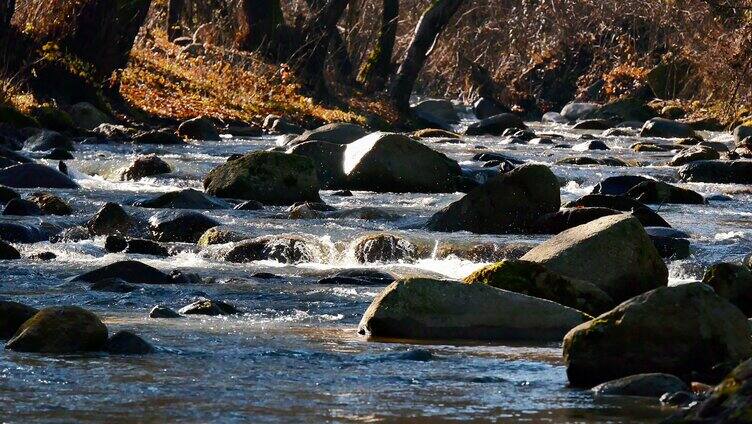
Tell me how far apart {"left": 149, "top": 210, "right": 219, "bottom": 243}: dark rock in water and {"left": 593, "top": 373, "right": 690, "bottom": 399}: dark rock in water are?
21.6ft

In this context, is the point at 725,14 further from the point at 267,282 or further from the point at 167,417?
the point at 167,417

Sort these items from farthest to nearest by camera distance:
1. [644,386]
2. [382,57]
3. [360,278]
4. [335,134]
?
[382,57]
[335,134]
[360,278]
[644,386]

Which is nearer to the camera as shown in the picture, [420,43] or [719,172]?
[719,172]

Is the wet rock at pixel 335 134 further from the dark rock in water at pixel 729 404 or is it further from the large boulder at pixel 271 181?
the dark rock in water at pixel 729 404

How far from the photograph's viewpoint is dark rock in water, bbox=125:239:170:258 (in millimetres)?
10664

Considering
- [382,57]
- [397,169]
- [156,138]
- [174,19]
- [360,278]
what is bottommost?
[360,278]

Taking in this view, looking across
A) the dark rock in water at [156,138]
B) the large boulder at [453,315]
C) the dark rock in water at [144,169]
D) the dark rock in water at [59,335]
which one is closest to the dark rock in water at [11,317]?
the dark rock in water at [59,335]

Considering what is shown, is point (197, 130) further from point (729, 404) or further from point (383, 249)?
point (729, 404)

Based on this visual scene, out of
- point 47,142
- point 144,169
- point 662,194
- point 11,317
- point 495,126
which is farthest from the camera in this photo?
point 495,126

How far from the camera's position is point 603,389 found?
5172mm

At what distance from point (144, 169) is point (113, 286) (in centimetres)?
762

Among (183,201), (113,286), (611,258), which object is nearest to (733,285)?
(611,258)

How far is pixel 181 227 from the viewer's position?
37.9ft

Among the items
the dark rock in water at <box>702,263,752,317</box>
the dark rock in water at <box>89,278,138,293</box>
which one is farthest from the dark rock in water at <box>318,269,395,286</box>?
the dark rock in water at <box>702,263,752,317</box>
